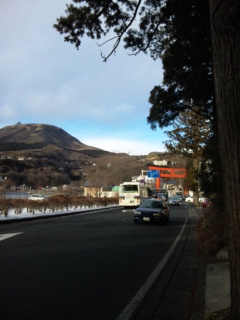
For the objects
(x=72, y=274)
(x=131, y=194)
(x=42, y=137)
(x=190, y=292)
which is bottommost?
(x=190, y=292)

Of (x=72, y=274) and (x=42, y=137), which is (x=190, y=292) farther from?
(x=42, y=137)

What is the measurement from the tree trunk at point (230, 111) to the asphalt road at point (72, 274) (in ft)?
6.74

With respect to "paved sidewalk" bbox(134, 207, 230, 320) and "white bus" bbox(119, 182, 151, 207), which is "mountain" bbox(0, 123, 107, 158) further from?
"paved sidewalk" bbox(134, 207, 230, 320)

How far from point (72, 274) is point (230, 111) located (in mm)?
5036

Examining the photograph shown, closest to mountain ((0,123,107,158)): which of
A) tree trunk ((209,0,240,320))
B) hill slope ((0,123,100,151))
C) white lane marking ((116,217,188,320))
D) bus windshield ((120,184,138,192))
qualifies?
hill slope ((0,123,100,151))

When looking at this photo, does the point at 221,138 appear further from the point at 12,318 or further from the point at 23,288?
the point at 23,288

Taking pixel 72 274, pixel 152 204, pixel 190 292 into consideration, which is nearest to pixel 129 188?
pixel 152 204

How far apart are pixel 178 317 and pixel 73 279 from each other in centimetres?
253

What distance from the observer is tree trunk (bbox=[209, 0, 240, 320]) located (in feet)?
13.1

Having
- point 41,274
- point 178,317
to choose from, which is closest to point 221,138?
point 178,317

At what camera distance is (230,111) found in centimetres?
411

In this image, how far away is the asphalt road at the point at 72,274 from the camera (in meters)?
5.31

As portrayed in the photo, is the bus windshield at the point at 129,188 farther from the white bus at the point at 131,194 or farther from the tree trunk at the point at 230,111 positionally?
the tree trunk at the point at 230,111

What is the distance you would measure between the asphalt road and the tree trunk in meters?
2.05
